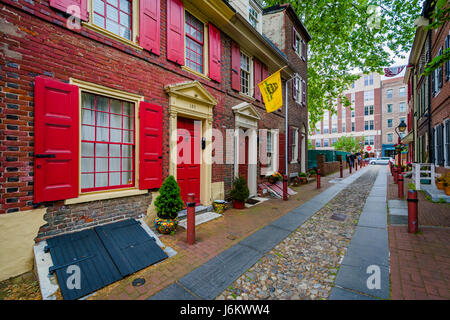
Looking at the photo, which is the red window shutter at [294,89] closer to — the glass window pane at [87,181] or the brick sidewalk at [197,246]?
the brick sidewalk at [197,246]

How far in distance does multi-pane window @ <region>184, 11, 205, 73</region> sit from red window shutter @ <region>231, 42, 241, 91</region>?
1.36 metres

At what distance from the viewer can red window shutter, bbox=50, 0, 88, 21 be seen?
3.29m

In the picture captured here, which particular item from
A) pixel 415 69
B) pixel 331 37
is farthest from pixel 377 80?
pixel 331 37

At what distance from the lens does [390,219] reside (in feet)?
17.4

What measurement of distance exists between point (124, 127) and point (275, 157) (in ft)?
24.3

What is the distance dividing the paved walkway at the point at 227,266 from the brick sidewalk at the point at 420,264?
1909mm

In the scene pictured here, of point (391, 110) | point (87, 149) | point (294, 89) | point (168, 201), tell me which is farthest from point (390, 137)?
point (87, 149)

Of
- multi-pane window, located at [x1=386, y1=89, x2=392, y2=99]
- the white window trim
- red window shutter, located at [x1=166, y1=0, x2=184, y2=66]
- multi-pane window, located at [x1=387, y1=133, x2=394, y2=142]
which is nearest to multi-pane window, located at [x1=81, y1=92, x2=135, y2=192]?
the white window trim

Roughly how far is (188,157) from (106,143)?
86.8 inches

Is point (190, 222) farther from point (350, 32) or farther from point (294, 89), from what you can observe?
point (350, 32)

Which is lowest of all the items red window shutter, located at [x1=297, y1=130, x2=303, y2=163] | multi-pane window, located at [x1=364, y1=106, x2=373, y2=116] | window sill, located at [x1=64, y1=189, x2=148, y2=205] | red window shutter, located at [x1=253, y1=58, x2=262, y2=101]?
window sill, located at [x1=64, y1=189, x2=148, y2=205]

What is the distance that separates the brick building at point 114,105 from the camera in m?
3.02

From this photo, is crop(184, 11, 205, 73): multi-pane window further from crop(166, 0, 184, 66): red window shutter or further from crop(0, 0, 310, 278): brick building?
crop(166, 0, 184, 66): red window shutter

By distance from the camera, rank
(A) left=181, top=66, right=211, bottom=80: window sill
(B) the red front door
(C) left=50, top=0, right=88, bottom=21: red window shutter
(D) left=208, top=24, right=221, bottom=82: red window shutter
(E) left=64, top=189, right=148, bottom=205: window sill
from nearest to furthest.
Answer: (C) left=50, top=0, right=88, bottom=21: red window shutter, (E) left=64, top=189, right=148, bottom=205: window sill, (A) left=181, top=66, right=211, bottom=80: window sill, (B) the red front door, (D) left=208, top=24, right=221, bottom=82: red window shutter
